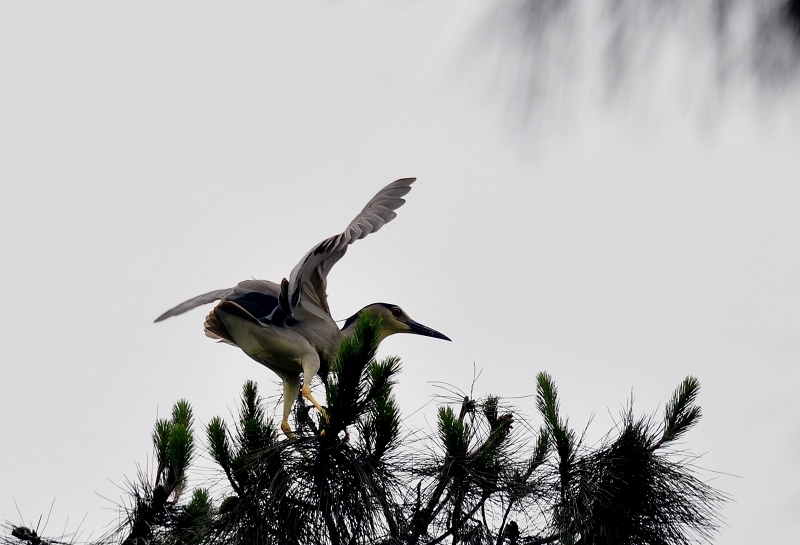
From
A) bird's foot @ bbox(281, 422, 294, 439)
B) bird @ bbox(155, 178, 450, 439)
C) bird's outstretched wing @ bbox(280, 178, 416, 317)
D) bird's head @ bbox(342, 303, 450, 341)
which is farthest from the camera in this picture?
bird's head @ bbox(342, 303, 450, 341)

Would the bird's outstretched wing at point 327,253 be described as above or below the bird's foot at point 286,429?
above

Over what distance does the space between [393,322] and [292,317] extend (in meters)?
0.49

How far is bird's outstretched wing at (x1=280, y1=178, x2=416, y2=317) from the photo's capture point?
3482 millimetres

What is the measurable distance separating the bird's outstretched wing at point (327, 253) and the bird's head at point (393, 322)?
0.20 metres

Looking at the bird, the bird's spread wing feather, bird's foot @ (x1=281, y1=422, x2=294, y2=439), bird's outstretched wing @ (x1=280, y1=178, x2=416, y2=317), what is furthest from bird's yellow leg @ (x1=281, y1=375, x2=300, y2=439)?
the bird's spread wing feather

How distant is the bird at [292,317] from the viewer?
144 inches

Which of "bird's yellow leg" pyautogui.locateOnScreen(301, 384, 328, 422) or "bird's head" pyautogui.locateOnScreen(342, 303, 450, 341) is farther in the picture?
"bird's head" pyautogui.locateOnScreen(342, 303, 450, 341)

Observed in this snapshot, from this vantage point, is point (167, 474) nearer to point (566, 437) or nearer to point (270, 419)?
point (270, 419)

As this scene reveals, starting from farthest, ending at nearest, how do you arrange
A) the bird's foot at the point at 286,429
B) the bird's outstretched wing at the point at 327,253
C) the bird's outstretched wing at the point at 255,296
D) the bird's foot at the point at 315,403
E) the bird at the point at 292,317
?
1. the bird's outstretched wing at the point at 255,296
2. the bird at the point at 292,317
3. the bird's outstretched wing at the point at 327,253
4. the bird's foot at the point at 286,429
5. the bird's foot at the point at 315,403

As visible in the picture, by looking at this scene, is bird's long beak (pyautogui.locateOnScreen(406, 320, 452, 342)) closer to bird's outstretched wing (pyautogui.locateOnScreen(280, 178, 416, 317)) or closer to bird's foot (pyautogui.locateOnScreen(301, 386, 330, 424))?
bird's outstretched wing (pyautogui.locateOnScreen(280, 178, 416, 317))

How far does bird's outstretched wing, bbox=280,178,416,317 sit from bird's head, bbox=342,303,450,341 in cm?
20

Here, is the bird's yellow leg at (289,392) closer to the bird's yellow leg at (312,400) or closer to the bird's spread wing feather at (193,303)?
the bird's yellow leg at (312,400)

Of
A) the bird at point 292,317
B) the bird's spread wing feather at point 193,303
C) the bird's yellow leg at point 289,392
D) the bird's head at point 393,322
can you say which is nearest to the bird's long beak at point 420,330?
the bird's head at point 393,322

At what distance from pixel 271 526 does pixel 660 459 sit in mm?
1519
